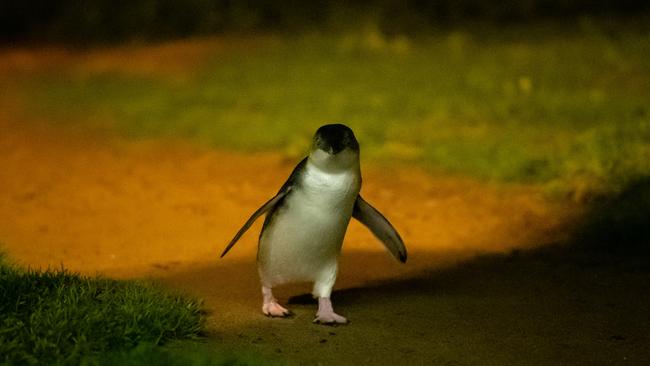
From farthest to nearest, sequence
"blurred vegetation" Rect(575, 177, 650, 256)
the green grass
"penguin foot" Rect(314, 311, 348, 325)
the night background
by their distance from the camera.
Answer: the green grass, "blurred vegetation" Rect(575, 177, 650, 256), "penguin foot" Rect(314, 311, 348, 325), the night background

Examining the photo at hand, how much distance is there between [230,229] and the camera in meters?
8.10

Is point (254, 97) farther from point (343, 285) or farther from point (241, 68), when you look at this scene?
point (343, 285)

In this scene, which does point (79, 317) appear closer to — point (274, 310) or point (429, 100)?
point (274, 310)

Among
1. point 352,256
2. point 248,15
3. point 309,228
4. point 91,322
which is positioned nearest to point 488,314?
point 309,228

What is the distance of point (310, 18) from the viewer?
65.6ft

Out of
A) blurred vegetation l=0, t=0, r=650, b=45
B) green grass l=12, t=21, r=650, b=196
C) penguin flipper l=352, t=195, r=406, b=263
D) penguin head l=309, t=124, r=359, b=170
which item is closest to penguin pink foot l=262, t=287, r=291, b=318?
penguin flipper l=352, t=195, r=406, b=263

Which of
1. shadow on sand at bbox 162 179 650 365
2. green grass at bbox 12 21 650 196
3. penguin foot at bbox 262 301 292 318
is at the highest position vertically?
green grass at bbox 12 21 650 196

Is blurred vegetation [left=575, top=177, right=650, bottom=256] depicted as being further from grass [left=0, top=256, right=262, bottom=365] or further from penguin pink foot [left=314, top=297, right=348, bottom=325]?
grass [left=0, top=256, right=262, bottom=365]

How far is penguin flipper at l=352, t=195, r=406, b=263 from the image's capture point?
5953 millimetres

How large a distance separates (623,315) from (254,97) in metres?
8.55

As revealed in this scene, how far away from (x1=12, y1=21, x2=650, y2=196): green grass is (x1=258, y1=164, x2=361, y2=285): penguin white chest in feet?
12.4

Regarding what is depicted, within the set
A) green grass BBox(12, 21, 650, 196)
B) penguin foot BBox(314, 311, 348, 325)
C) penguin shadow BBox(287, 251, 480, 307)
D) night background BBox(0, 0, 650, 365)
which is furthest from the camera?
green grass BBox(12, 21, 650, 196)

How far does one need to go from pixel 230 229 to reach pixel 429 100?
5.50 metres

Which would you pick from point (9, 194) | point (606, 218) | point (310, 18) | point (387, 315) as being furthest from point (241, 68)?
point (387, 315)
